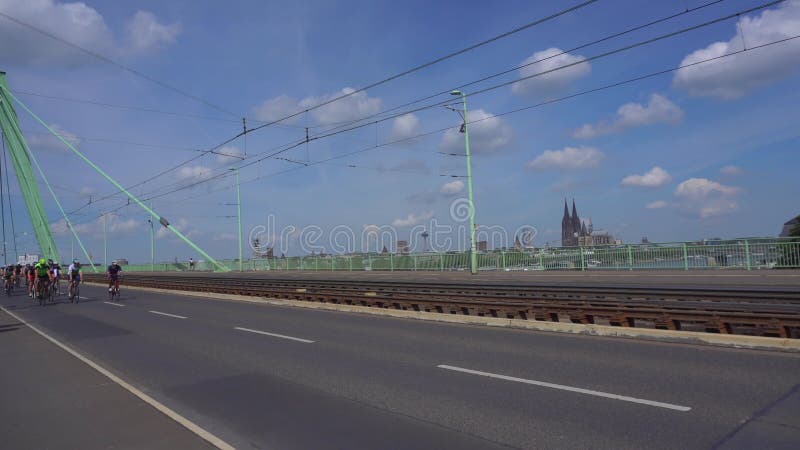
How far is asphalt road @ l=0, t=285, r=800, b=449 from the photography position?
17.3 feet

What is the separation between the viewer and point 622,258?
27.6 meters

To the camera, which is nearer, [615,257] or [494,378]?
[494,378]

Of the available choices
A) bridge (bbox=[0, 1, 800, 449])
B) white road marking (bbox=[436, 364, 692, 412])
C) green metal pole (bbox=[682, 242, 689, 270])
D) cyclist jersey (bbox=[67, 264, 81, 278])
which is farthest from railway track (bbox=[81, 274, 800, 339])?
cyclist jersey (bbox=[67, 264, 81, 278])

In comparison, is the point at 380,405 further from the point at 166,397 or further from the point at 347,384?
the point at 166,397

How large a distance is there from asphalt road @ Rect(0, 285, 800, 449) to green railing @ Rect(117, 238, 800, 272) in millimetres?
16669

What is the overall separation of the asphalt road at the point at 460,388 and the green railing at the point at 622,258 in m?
16.7

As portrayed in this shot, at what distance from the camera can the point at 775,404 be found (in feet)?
19.2

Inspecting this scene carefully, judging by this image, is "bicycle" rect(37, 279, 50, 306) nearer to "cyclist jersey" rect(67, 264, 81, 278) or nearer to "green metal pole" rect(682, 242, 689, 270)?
"cyclist jersey" rect(67, 264, 81, 278)

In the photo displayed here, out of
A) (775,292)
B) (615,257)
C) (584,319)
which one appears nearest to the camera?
(584,319)

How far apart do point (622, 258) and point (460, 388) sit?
22992mm

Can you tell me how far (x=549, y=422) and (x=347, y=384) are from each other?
9.74ft

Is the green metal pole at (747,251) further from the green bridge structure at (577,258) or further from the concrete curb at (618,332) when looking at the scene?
the concrete curb at (618,332)

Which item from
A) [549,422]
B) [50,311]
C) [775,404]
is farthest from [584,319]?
[50,311]

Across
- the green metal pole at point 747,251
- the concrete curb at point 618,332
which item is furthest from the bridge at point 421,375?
the green metal pole at point 747,251
